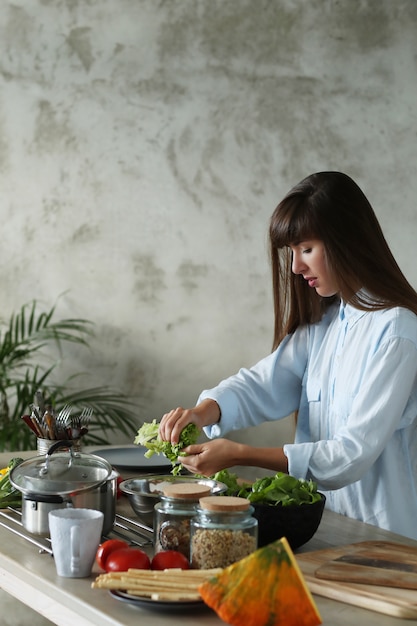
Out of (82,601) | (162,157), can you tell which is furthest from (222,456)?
(162,157)

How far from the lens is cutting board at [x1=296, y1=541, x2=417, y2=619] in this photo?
1.55 metres

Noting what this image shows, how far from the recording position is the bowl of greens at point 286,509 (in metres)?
1.89

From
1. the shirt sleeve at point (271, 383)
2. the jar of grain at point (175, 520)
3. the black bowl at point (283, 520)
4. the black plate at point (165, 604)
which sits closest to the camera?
the black plate at point (165, 604)

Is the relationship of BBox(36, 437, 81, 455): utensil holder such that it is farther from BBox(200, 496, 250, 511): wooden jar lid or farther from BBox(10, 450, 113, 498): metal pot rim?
BBox(200, 496, 250, 511): wooden jar lid

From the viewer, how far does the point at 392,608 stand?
1.54 metres

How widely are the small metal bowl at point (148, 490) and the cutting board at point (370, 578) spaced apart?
1.07ft

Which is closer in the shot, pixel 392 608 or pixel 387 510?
pixel 392 608

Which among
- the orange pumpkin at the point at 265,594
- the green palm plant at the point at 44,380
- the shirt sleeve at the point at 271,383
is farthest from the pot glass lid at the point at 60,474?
the green palm plant at the point at 44,380

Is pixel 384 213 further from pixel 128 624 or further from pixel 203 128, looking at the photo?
pixel 128 624

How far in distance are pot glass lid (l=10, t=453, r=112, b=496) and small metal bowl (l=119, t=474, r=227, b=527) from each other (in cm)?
10

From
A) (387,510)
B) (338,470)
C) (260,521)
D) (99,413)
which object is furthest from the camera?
(99,413)

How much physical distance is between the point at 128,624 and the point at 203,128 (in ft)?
12.0

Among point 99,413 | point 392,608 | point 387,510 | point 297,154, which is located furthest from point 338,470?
point 297,154

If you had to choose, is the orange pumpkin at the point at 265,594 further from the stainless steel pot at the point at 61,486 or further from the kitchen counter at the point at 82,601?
the stainless steel pot at the point at 61,486
